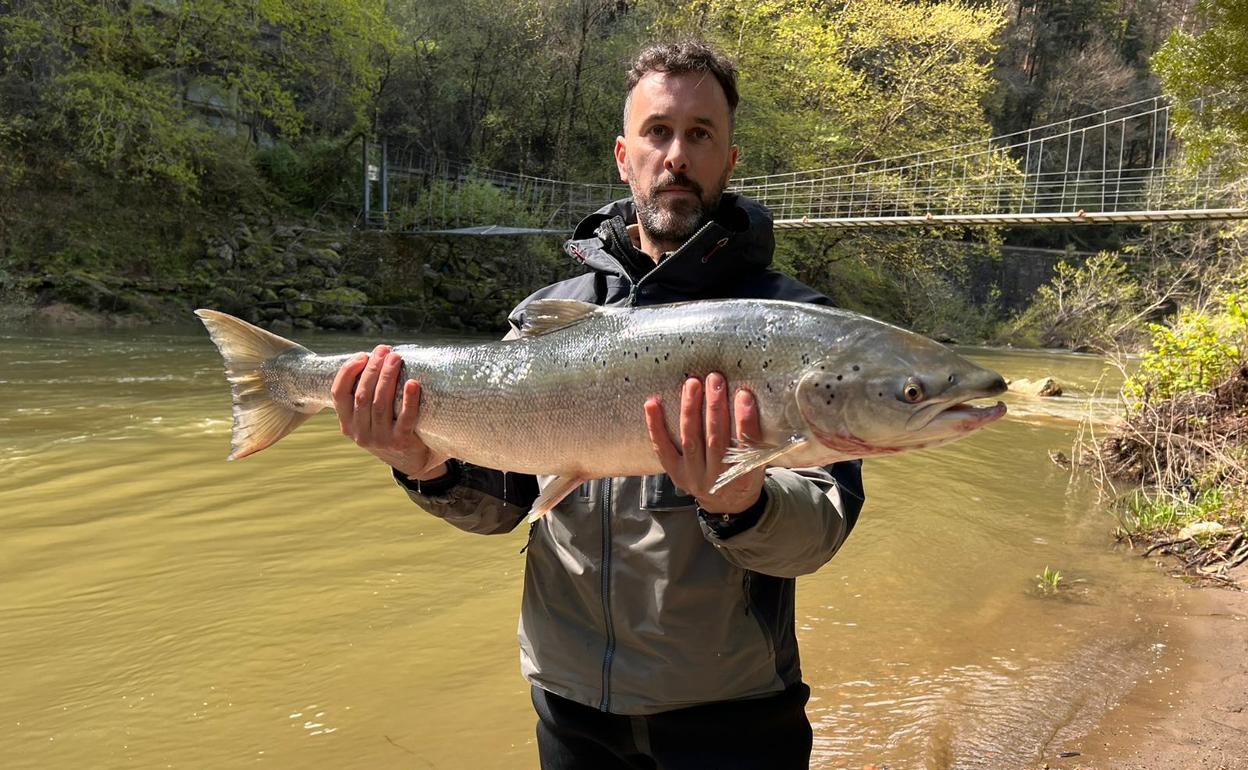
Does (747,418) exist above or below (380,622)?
above

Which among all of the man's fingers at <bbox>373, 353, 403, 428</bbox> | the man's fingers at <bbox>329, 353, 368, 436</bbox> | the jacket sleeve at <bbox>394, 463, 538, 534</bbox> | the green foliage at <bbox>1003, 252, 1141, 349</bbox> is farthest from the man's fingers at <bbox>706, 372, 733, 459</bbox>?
the green foliage at <bbox>1003, 252, 1141, 349</bbox>

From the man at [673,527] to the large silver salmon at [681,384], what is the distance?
0.08 m

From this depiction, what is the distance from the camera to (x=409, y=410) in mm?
2309

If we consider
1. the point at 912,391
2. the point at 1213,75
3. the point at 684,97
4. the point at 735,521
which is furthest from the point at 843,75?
the point at 735,521

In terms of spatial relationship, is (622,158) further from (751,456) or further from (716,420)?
(751,456)

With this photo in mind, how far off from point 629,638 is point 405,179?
28289 millimetres

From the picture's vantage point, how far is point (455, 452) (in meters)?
2.29

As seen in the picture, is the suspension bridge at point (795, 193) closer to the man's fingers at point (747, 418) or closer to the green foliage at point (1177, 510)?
the green foliage at point (1177, 510)

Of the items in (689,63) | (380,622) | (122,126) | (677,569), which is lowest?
(380,622)

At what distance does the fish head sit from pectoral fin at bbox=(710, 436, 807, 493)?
0.28ft

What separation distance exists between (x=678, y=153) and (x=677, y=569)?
1.10 meters

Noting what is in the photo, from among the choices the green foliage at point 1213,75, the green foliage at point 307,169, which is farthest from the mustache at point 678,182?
the green foliage at point 307,169

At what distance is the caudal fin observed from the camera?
2.64 m

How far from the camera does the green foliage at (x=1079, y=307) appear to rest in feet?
100
